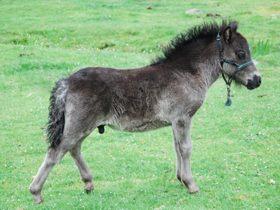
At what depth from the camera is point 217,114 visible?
16.1 metres

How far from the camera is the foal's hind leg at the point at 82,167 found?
9984 mm

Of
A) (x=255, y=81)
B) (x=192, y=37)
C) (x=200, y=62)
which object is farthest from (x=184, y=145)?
(x=192, y=37)

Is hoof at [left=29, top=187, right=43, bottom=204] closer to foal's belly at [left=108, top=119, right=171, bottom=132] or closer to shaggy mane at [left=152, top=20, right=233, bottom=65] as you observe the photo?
foal's belly at [left=108, top=119, right=171, bottom=132]

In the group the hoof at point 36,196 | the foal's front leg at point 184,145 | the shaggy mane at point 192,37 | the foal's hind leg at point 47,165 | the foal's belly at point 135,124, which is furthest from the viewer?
the shaggy mane at point 192,37

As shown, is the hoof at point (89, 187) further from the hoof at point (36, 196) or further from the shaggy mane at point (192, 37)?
the shaggy mane at point (192, 37)

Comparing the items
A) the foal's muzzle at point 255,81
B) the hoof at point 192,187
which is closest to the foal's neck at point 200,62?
the foal's muzzle at point 255,81

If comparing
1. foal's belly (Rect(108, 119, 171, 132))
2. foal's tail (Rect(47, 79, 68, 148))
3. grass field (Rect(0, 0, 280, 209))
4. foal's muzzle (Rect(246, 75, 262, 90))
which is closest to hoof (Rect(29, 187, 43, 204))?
grass field (Rect(0, 0, 280, 209))

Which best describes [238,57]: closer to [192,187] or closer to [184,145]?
[184,145]

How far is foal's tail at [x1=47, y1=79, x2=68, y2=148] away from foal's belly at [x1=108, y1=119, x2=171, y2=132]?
2.67 ft

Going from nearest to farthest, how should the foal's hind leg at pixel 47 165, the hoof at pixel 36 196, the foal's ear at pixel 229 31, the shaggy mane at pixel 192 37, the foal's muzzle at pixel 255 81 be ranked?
1. the foal's hind leg at pixel 47 165
2. the hoof at pixel 36 196
3. the foal's ear at pixel 229 31
4. the foal's muzzle at pixel 255 81
5. the shaggy mane at pixel 192 37

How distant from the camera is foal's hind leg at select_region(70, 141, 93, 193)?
9.98 m

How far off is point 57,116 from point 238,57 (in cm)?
323

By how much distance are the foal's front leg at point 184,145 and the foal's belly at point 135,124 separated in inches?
9.7

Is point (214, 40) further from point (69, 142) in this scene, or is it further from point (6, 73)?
point (6, 73)
